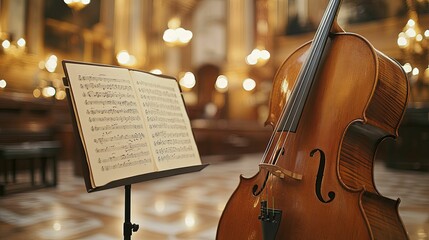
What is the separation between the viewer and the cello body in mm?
1214

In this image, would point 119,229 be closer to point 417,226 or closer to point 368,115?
point 368,115

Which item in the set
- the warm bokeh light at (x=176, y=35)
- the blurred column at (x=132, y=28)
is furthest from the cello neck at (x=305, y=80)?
the blurred column at (x=132, y=28)

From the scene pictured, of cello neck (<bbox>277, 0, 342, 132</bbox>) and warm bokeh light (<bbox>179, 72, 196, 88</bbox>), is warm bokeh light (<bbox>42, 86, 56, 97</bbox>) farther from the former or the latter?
cello neck (<bbox>277, 0, 342, 132</bbox>)

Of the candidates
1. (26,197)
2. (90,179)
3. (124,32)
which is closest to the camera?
(90,179)

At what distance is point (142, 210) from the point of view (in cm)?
299

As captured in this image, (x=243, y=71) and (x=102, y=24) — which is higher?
(x=102, y=24)

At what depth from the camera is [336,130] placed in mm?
1352

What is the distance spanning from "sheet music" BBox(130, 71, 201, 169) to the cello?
309 millimetres

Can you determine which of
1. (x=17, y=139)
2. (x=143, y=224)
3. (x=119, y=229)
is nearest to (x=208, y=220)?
(x=143, y=224)

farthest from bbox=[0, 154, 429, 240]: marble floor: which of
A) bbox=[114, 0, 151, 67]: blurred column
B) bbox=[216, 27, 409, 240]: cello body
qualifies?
bbox=[114, 0, 151, 67]: blurred column

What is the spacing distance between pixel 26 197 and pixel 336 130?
3292 millimetres

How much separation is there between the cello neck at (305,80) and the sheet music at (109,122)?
57cm

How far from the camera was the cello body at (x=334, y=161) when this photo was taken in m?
1.21

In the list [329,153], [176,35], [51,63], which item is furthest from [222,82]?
[329,153]
